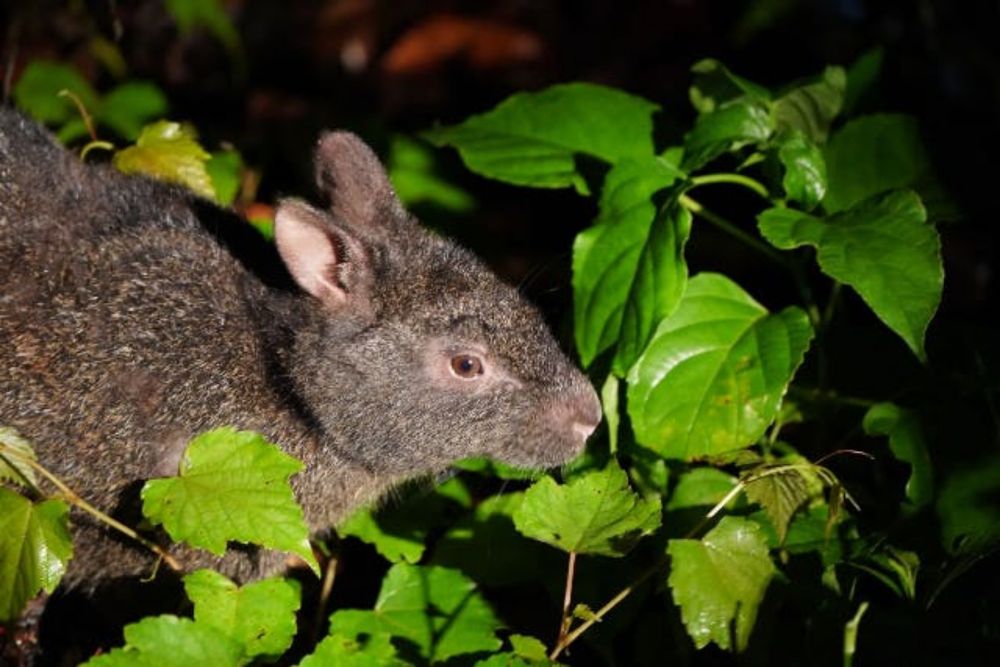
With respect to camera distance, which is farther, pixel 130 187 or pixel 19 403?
pixel 130 187

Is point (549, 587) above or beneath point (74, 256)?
beneath

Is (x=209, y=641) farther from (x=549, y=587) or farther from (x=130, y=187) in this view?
(x=130, y=187)

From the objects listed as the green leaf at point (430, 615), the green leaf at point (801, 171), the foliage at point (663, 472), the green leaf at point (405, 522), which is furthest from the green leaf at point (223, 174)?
the green leaf at point (801, 171)

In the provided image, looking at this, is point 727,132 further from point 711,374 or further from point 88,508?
point 88,508

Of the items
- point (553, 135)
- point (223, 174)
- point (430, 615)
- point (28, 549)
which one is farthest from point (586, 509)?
point (223, 174)

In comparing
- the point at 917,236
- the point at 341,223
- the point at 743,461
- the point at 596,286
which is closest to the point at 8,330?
the point at 341,223

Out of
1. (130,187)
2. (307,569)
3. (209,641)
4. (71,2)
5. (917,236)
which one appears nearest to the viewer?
(209,641)

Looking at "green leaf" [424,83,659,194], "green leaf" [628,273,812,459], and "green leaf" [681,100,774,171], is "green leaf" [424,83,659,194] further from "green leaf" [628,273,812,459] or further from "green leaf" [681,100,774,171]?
"green leaf" [628,273,812,459]
